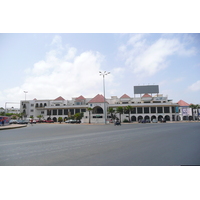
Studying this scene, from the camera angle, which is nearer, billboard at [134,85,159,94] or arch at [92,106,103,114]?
arch at [92,106,103,114]

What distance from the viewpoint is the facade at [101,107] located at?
193 ft

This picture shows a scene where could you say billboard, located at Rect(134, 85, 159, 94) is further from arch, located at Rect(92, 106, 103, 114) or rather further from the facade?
arch, located at Rect(92, 106, 103, 114)

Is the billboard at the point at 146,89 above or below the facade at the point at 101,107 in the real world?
above

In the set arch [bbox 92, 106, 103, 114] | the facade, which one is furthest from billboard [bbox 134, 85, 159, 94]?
arch [bbox 92, 106, 103, 114]

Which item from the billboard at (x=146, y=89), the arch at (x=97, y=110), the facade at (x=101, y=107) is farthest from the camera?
the billboard at (x=146, y=89)

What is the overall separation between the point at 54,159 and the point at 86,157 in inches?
48.9

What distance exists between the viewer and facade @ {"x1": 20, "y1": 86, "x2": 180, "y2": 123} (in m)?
58.7

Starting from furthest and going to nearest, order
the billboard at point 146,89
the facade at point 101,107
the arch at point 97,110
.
A: 1. the billboard at point 146,89
2. the arch at point 97,110
3. the facade at point 101,107

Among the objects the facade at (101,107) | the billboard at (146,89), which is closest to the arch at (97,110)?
the facade at (101,107)

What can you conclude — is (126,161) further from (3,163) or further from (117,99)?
(117,99)

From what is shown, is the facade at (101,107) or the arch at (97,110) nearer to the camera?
the facade at (101,107)

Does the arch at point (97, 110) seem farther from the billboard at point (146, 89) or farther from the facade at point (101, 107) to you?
the billboard at point (146, 89)

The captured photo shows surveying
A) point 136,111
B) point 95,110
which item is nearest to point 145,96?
point 136,111

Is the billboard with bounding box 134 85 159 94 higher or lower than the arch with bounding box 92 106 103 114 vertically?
higher
